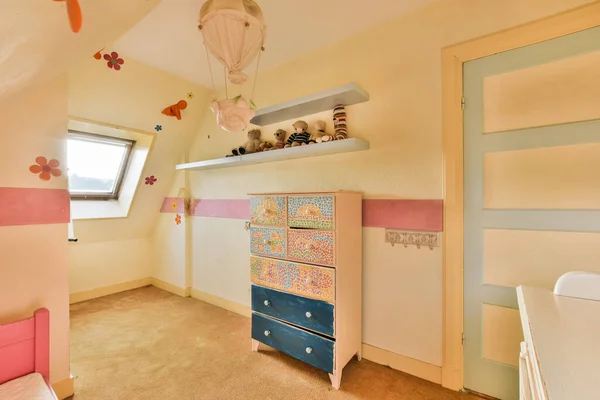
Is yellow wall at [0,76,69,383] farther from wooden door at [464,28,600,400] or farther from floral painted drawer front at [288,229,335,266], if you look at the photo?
wooden door at [464,28,600,400]

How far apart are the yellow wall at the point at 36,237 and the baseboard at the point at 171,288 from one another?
164 centimetres

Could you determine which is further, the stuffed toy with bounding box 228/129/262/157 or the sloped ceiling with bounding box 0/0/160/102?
the stuffed toy with bounding box 228/129/262/157

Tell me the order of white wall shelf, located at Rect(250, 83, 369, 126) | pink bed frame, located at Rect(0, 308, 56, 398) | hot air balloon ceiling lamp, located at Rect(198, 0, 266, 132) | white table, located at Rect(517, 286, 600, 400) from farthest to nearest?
white wall shelf, located at Rect(250, 83, 369, 126) → pink bed frame, located at Rect(0, 308, 56, 398) → hot air balloon ceiling lamp, located at Rect(198, 0, 266, 132) → white table, located at Rect(517, 286, 600, 400)

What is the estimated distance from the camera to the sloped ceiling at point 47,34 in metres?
0.69

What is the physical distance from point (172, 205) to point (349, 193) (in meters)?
2.58

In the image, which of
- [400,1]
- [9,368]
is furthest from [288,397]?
[400,1]

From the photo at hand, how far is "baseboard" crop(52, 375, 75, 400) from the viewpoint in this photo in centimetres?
156

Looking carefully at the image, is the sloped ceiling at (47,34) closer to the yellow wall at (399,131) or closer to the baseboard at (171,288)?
the yellow wall at (399,131)

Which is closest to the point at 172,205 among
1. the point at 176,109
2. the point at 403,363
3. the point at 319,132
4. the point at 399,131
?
the point at 176,109

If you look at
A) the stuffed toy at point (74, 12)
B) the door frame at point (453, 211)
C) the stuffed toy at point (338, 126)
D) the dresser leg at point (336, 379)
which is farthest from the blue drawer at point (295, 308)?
the stuffed toy at point (74, 12)

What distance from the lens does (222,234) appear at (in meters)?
2.91

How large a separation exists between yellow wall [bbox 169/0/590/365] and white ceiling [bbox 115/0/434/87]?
0.37ft

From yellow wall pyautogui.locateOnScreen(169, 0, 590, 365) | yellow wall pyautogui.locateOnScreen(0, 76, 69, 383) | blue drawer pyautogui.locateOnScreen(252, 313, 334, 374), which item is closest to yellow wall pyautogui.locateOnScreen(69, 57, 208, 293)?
yellow wall pyautogui.locateOnScreen(0, 76, 69, 383)

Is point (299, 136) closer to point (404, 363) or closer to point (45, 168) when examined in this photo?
point (45, 168)
